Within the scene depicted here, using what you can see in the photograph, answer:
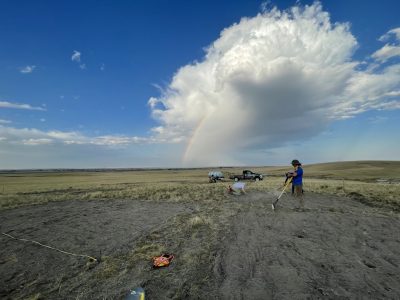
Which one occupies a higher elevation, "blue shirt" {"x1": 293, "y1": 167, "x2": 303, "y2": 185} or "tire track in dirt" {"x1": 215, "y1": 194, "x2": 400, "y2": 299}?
"blue shirt" {"x1": 293, "y1": 167, "x2": 303, "y2": 185}

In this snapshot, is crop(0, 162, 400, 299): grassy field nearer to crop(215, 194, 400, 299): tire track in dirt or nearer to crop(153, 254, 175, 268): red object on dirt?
crop(215, 194, 400, 299): tire track in dirt

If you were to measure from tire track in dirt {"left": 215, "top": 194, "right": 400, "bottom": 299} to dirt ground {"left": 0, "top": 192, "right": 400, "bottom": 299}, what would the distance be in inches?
0.9

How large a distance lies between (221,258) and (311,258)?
7.34 ft

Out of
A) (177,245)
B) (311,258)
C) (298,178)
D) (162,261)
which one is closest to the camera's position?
(311,258)

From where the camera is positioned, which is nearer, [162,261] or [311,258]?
[311,258]

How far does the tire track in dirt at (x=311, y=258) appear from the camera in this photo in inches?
220

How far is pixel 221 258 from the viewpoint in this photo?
7586 mm

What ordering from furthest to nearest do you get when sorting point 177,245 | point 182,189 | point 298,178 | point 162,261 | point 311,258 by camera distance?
point 182,189 → point 298,178 → point 177,245 → point 162,261 → point 311,258

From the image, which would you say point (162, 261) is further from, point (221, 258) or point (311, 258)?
point (311, 258)

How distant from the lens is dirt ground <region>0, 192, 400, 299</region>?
5.84 meters

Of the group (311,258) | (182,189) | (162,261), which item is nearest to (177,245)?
(162,261)

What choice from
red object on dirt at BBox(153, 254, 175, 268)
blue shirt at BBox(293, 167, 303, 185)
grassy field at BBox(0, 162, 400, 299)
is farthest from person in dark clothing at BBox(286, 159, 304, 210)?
red object on dirt at BBox(153, 254, 175, 268)

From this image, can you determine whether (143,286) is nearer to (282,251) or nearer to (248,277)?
(248,277)

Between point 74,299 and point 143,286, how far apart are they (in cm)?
140
